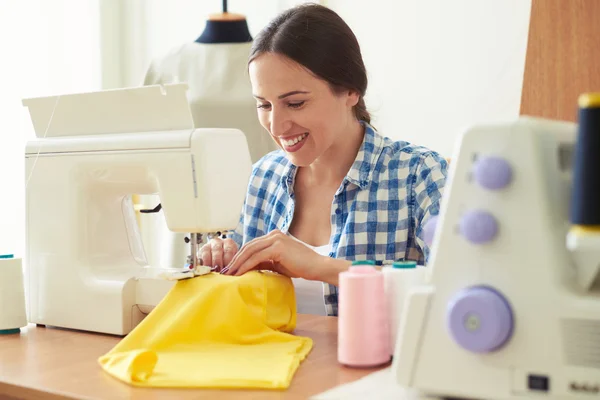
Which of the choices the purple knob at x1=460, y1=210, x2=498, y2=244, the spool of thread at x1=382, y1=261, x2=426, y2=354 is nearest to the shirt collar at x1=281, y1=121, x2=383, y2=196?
the spool of thread at x1=382, y1=261, x2=426, y2=354

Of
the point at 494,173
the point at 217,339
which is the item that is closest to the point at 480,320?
the point at 494,173

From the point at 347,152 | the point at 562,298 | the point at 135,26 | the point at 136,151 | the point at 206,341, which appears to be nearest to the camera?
the point at 562,298

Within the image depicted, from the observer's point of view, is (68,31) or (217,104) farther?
(68,31)

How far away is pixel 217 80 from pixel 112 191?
4.33 feet

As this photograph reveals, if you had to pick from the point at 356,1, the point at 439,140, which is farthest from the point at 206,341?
the point at 356,1

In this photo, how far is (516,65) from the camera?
2617 millimetres

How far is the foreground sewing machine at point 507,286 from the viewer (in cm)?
76

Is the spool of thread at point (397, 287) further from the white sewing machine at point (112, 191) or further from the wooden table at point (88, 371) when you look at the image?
the white sewing machine at point (112, 191)

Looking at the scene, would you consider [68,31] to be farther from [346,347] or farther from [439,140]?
[346,347]

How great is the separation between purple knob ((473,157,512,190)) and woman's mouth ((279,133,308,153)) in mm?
990

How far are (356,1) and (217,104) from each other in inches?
31.9

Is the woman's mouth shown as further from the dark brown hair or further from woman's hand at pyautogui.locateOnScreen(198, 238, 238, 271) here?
woman's hand at pyautogui.locateOnScreen(198, 238, 238, 271)

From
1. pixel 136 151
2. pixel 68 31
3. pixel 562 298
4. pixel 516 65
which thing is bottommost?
pixel 562 298

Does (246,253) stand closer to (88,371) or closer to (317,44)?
(88,371)
